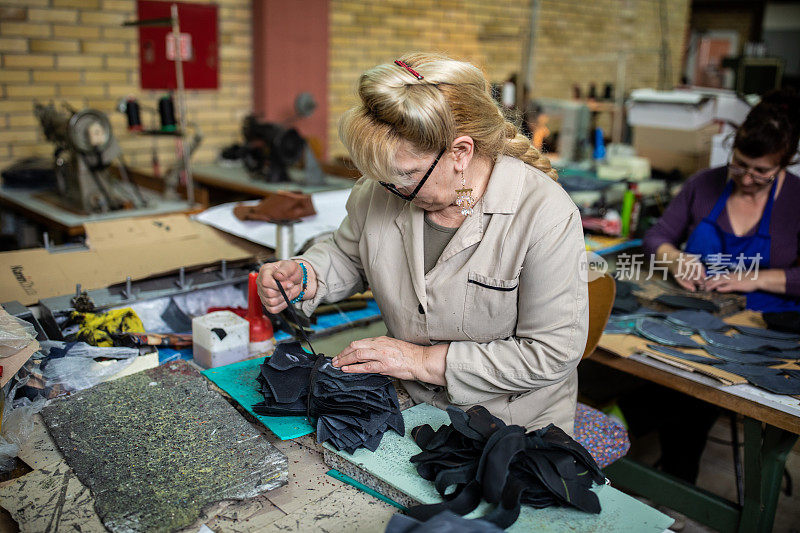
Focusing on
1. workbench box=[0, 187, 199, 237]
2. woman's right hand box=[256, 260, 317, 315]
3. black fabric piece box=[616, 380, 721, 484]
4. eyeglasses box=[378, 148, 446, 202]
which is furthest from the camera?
workbench box=[0, 187, 199, 237]

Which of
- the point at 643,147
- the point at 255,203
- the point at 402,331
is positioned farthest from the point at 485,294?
the point at 643,147

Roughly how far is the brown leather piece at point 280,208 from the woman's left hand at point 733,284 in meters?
1.68

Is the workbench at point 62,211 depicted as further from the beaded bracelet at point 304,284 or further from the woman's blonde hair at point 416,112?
the woman's blonde hair at point 416,112

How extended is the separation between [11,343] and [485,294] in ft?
3.48

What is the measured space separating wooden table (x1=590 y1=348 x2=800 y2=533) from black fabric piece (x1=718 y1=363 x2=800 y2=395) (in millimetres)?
33

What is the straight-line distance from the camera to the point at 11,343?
55.5 inches

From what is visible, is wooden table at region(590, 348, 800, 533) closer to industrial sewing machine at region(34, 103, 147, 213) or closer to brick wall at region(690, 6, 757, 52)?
industrial sewing machine at region(34, 103, 147, 213)

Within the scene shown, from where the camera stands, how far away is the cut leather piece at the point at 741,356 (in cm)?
210

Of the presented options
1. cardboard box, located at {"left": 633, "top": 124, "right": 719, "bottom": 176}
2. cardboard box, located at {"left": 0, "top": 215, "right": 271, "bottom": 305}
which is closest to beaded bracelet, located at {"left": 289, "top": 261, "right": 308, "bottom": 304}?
cardboard box, located at {"left": 0, "top": 215, "right": 271, "bottom": 305}

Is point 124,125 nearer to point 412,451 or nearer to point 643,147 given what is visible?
point 643,147

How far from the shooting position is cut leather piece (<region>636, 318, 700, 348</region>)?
223cm

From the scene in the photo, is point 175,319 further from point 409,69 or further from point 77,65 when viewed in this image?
point 77,65

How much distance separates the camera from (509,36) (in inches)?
200

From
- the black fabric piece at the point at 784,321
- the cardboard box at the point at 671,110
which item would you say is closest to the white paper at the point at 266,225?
the black fabric piece at the point at 784,321
